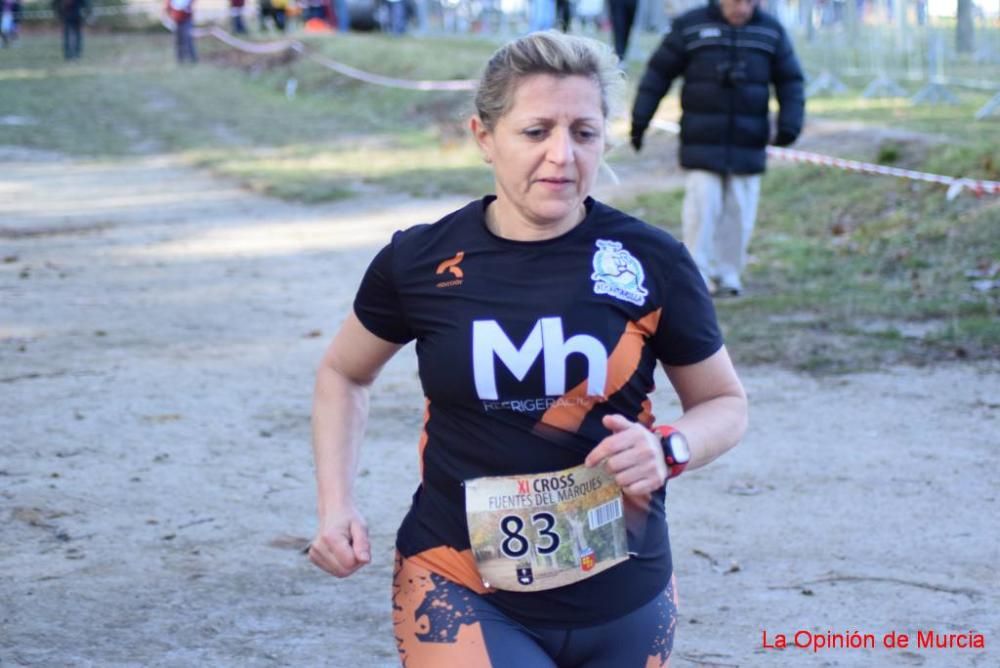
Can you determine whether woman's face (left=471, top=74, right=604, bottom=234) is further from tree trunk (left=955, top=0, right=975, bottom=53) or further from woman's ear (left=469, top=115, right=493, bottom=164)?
tree trunk (left=955, top=0, right=975, bottom=53)

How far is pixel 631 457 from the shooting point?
266cm

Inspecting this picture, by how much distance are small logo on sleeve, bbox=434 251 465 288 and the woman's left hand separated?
18.3 inches

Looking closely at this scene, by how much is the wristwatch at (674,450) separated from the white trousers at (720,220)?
24.6 ft

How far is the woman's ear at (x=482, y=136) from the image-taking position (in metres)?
3.07

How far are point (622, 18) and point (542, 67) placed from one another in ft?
62.7

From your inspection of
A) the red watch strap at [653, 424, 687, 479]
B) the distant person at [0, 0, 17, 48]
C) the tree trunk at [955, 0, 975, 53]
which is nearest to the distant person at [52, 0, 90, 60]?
the distant person at [0, 0, 17, 48]

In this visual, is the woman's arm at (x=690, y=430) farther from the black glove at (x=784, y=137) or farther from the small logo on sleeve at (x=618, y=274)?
the black glove at (x=784, y=137)

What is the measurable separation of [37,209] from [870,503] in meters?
11.5

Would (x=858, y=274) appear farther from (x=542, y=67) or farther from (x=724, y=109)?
(x=542, y=67)

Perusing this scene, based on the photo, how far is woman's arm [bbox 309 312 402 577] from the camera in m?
3.03

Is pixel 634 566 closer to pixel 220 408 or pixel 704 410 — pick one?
pixel 704 410

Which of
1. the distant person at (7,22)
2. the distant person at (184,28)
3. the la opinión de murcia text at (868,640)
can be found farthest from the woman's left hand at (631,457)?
the distant person at (7,22)

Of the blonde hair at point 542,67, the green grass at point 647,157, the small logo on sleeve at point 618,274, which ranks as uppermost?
the blonde hair at point 542,67

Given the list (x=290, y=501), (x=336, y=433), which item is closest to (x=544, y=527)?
(x=336, y=433)
